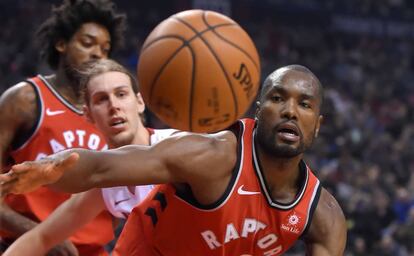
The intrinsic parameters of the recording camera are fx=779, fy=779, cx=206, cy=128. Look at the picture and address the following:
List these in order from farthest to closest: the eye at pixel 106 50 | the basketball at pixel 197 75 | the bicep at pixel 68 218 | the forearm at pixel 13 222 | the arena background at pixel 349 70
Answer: the arena background at pixel 349 70
the eye at pixel 106 50
the forearm at pixel 13 222
the bicep at pixel 68 218
the basketball at pixel 197 75

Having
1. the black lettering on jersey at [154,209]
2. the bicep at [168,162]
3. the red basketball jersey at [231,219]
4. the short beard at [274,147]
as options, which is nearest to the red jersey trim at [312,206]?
the red basketball jersey at [231,219]

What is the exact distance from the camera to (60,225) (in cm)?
358

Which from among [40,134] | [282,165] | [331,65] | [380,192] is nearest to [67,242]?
[40,134]

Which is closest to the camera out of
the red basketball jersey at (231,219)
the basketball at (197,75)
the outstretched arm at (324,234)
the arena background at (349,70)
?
the basketball at (197,75)

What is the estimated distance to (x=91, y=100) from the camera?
3732 millimetres

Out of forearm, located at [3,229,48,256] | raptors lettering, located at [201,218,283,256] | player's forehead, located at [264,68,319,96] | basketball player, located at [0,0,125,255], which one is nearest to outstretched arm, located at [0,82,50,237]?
basketball player, located at [0,0,125,255]

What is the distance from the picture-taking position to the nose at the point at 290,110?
322 cm

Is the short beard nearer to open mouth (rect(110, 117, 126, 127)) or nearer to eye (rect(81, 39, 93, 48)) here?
A: open mouth (rect(110, 117, 126, 127))

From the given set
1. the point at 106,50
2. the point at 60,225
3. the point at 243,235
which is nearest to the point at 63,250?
the point at 60,225

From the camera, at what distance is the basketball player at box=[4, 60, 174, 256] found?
3568 millimetres

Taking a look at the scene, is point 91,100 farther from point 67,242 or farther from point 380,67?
point 380,67

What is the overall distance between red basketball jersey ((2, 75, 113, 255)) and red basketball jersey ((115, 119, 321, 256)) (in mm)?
909

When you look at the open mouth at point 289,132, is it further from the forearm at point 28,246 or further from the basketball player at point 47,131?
the basketball player at point 47,131

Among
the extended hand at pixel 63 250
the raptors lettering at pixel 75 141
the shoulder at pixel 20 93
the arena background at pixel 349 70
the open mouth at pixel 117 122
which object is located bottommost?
the arena background at pixel 349 70
